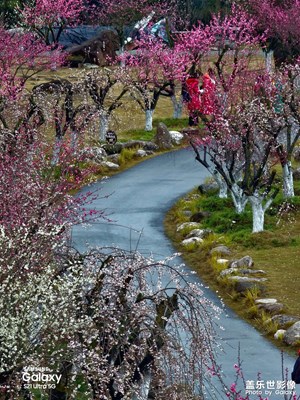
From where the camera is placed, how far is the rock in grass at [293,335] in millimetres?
18844

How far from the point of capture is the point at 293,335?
19.0 metres

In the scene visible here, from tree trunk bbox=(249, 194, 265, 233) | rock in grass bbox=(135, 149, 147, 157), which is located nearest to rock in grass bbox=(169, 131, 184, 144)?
rock in grass bbox=(135, 149, 147, 157)

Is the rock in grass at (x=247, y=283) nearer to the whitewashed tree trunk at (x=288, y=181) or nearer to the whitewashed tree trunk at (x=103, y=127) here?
the whitewashed tree trunk at (x=288, y=181)

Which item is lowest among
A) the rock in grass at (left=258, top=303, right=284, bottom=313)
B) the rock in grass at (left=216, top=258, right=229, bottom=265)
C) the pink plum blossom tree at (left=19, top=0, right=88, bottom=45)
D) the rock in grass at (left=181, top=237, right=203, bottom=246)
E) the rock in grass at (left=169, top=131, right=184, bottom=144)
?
the rock in grass at (left=181, top=237, right=203, bottom=246)

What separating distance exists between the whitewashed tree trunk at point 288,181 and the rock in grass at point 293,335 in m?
10.7

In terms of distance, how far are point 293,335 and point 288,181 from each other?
11.2 m

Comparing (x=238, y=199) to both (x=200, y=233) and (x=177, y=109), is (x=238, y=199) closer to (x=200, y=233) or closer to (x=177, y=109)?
(x=200, y=233)

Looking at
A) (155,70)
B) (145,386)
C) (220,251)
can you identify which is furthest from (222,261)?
(155,70)

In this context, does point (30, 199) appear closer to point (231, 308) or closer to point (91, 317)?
point (91, 317)

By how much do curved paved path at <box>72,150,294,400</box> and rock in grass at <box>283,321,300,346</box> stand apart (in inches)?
10.9

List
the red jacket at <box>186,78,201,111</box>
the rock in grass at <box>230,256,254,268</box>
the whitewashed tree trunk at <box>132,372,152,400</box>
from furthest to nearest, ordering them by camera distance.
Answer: the red jacket at <box>186,78,201,111</box>
the rock in grass at <box>230,256,254,268</box>
the whitewashed tree trunk at <box>132,372,152,400</box>

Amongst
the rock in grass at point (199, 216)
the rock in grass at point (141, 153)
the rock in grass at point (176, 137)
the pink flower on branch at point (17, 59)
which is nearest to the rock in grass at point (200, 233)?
the rock in grass at point (199, 216)

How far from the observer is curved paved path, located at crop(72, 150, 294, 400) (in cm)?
1831

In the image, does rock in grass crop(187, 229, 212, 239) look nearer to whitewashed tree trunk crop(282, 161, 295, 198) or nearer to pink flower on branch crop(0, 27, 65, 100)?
whitewashed tree trunk crop(282, 161, 295, 198)
